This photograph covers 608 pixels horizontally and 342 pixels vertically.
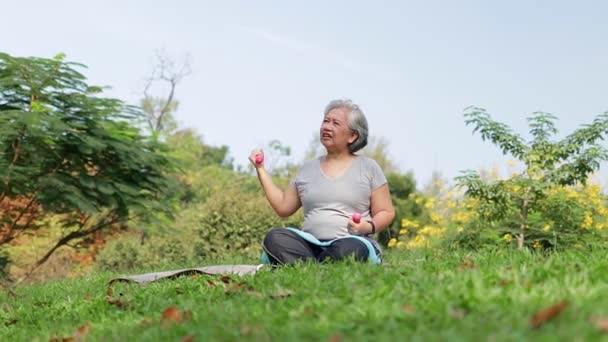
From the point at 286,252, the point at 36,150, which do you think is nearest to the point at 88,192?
the point at 36,150

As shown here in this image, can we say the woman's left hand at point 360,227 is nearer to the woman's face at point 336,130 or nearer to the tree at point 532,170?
the woman's face at point 336,130

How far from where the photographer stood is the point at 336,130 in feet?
18.7

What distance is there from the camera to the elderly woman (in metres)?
5.62

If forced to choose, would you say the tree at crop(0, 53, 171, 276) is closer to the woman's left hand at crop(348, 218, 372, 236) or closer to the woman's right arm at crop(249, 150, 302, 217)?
the woman's right arm at crop(249, 150, 302, 217)

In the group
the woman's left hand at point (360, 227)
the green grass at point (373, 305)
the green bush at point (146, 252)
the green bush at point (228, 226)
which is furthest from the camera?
Answer: the green bush at point (146, 252)

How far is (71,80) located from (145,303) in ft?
24.7

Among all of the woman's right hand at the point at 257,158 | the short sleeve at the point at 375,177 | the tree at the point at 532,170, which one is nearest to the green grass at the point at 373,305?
the short sleeve at the point at 375,177

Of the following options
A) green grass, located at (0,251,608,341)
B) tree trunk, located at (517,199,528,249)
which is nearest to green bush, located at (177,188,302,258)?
tree trunk, located at (517,199,528,249)

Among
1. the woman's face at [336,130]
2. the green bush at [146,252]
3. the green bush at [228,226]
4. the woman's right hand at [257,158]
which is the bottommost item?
the green bush at [146,252]

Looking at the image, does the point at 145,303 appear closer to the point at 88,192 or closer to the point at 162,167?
the point at 88,192

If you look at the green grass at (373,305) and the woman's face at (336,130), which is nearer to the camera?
Answer: the green grass at (373,305)

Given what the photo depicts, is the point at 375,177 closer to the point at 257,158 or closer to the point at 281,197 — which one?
the point at 281,197

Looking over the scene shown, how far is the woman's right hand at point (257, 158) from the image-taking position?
5824 millimetres

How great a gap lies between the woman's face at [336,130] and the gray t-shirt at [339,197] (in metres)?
0.19
